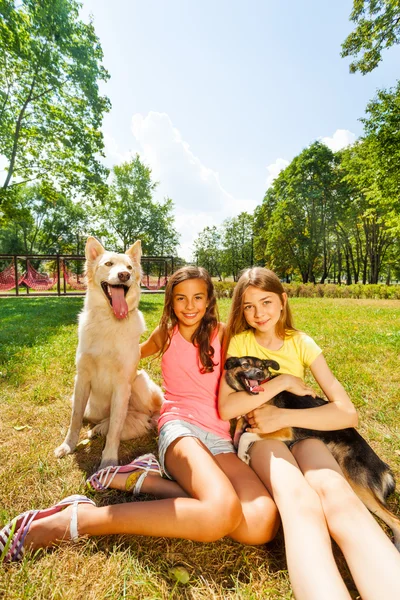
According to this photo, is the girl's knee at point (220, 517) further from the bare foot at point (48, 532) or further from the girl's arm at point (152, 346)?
the girl's arm at point (152, 346)

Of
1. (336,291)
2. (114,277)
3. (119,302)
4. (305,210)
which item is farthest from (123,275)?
(305,210)

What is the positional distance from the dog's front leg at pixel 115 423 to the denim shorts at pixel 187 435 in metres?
0.57

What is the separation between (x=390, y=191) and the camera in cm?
1215

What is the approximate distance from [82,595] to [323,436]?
186cm

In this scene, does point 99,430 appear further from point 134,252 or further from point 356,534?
point 356,534

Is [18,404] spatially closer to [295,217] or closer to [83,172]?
[83,172]

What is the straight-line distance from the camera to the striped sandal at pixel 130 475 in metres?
2.19

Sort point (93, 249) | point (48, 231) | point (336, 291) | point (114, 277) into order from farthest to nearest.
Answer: point (48, 231), point (336, 291), point (93, 249), point (114, 277)

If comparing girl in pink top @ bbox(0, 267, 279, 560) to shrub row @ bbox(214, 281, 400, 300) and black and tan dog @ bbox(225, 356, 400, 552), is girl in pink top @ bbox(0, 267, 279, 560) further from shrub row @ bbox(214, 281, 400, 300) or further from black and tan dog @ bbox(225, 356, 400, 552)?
shrub row @ bbox(214, 281, 400, 300)

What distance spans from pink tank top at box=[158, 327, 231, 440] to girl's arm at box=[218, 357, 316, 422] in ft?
0.43

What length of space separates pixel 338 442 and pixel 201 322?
1.54 m

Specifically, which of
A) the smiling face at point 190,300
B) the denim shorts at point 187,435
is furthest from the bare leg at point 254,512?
the smiling face at point 190,300

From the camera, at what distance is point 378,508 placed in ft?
6.21

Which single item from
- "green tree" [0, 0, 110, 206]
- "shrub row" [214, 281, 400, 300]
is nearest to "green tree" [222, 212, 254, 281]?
"shrub row" [214, 281, 400, 300]
